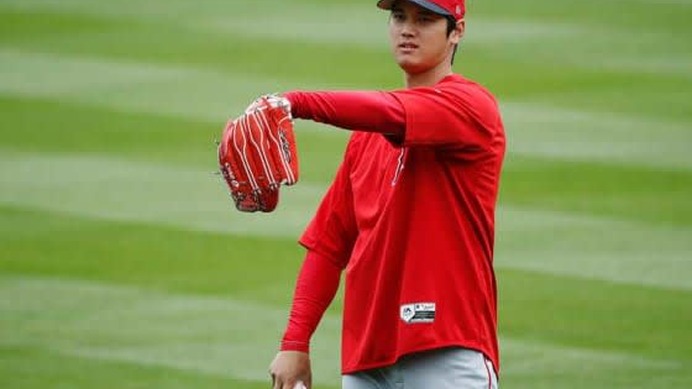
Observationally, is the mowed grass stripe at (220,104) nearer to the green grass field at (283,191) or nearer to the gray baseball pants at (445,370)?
the green grass field at (283,191)

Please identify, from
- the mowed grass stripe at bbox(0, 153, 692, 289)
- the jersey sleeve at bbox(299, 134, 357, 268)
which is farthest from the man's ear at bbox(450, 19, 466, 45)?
the mowed grass stripe at bbox(0, 153, 692, 289)

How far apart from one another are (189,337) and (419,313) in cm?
375

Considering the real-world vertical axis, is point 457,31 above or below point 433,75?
above

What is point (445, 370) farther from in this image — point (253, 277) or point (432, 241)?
point (253, 277)

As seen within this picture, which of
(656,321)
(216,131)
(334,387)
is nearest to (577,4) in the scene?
(216,131)

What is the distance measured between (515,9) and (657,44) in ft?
4.97

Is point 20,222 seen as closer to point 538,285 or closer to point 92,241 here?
point 92,241

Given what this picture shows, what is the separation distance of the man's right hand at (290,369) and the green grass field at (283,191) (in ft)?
8.45

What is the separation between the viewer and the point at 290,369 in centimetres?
508

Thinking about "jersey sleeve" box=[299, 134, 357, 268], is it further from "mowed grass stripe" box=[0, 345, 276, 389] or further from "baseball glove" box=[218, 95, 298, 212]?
"mowed grass stripe" box=[0, 345, 276, 389]

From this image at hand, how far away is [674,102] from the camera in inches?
494

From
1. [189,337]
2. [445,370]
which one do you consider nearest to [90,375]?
[189,337]

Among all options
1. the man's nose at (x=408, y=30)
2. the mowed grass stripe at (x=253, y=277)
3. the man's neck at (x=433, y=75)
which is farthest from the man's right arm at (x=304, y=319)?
the mowed grass stripe at (x=253, y=277)

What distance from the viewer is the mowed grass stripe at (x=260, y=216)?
30.8ft
